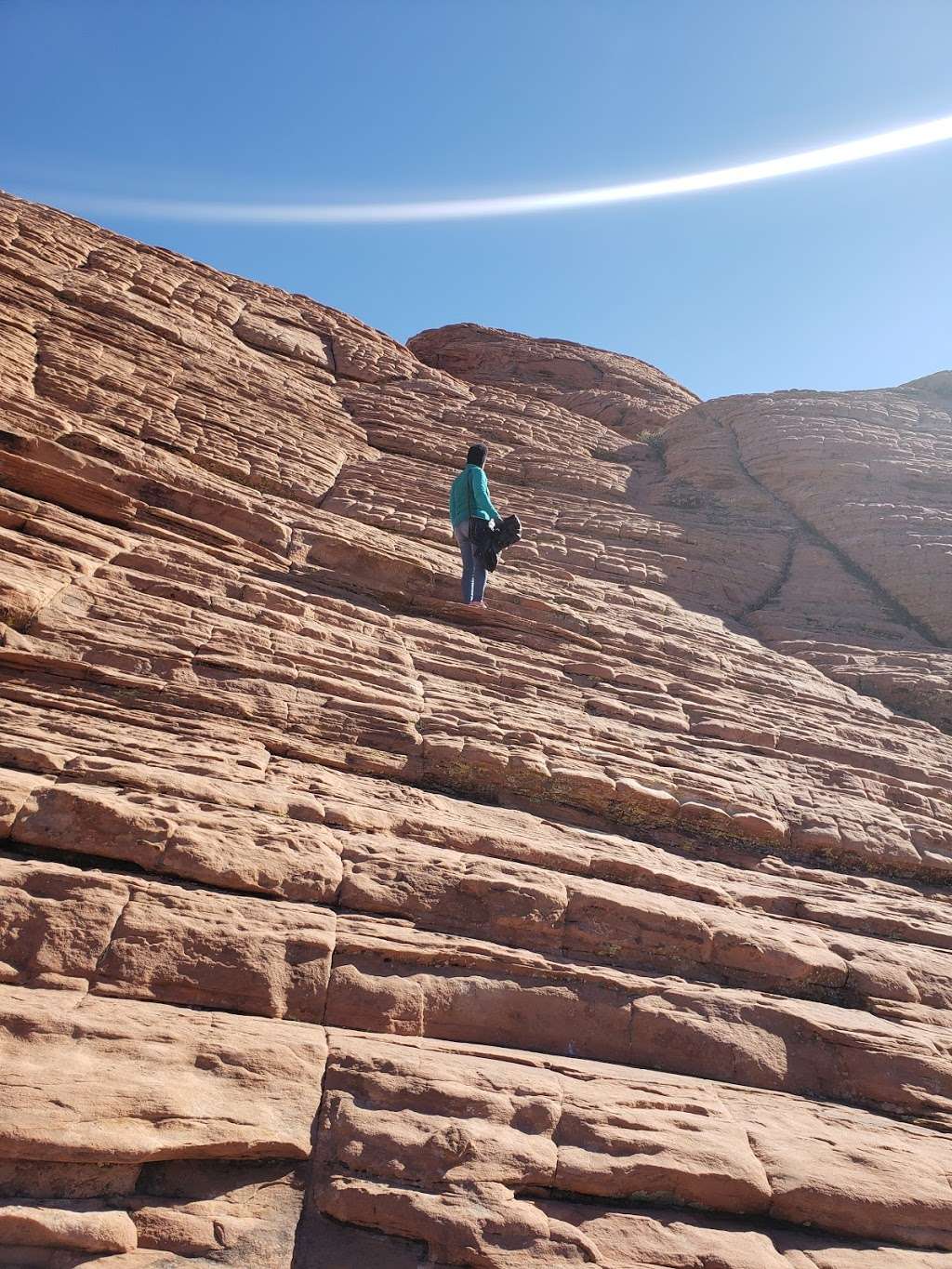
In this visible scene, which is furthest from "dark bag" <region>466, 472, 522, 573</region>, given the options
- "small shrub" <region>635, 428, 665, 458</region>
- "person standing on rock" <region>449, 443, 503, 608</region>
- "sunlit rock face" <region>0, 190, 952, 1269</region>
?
"small shrub" <region>635, 428, 665, 458</region>

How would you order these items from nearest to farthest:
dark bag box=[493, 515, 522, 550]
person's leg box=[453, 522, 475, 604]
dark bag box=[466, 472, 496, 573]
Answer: dark bag box=[493, 515, 522, 550]
dark bag box=[466, 472, 496, 573]
person's leg box=[453, 522, 475, 604]

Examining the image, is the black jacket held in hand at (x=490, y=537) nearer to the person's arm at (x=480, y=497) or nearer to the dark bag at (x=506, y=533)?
the dark bag at (x=506, y=533)

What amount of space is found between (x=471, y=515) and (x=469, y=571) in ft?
2.72

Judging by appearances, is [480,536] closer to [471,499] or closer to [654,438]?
[471,499]

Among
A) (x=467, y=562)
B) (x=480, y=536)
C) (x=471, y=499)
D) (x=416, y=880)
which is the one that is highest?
(x=471, y=499)

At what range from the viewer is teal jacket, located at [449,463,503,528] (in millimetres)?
11422

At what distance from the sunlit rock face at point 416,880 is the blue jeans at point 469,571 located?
326 mm

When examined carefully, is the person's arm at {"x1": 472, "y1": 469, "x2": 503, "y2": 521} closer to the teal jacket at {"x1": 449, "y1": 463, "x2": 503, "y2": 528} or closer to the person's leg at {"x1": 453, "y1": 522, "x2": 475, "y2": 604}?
the teal jacket at {"x1": 449, "y1": 463, "x2": 503, "y2": 528}

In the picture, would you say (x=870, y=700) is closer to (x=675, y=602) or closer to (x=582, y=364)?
(x=675, y=602)

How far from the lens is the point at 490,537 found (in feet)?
37.4

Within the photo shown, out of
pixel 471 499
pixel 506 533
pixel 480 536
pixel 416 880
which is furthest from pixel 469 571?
pixel 416 880

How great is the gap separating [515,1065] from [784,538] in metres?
15.9

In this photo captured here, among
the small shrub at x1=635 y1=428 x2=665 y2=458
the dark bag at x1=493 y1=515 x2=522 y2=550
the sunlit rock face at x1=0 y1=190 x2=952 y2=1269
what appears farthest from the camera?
the small shrub at x1=635 y1=428 x2=665 y2=458

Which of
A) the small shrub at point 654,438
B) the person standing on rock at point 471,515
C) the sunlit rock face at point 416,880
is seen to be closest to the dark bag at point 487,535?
the person standing on rock at point 471,515
